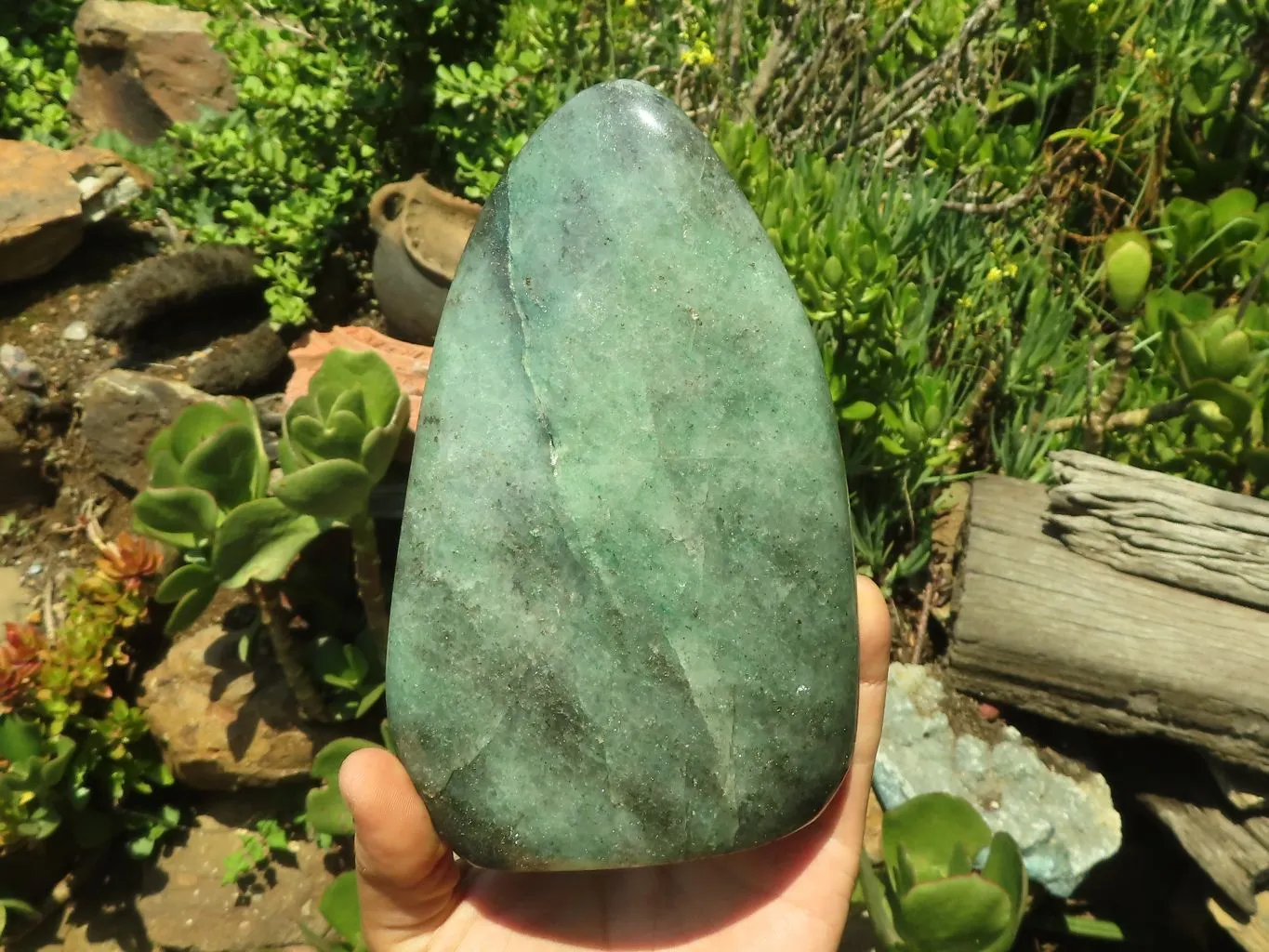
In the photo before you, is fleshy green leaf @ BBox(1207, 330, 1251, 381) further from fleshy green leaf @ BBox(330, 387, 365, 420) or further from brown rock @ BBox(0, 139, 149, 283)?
brown rock @ BBox(0, 139, 149, 283)

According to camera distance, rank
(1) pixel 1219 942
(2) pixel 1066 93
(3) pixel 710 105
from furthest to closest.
Result: (2) pixel 1066 93, (3) pixel 710 105, (1) pixel 1219 942

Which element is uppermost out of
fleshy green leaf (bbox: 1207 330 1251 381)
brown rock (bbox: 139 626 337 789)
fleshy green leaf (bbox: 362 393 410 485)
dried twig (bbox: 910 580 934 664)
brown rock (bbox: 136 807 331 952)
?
fleshy green leaf (bbox: 1207 330 1251 381)

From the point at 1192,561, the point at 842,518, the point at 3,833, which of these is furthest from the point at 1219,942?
the point at 3,833

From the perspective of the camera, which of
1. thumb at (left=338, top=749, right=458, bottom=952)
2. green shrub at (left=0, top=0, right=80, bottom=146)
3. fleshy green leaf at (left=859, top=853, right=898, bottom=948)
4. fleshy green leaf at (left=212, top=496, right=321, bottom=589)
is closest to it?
thumb at (left=338, top=749, right=458, bottom=952)

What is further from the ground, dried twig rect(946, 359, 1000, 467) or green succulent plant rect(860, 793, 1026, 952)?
dried twig rect(946, 359, 1000, 467)

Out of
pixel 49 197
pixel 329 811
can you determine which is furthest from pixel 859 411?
pixel 49 197

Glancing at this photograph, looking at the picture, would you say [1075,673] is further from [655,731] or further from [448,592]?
[448,592]

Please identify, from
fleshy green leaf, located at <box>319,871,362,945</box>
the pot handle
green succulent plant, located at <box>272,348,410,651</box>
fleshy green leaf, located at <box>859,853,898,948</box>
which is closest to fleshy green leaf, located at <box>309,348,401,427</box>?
green succulent plant, located at <box>272,348,410,651</box>
